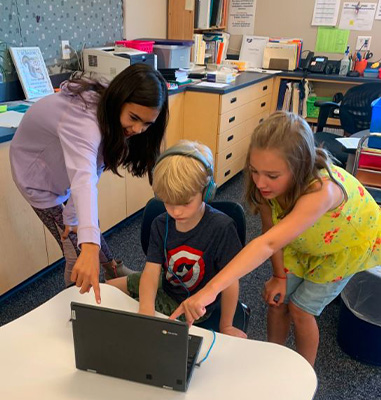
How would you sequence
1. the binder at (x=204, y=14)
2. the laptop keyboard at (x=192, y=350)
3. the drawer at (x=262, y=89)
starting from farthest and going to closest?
the binder at (x=204, y=14), the drawer at (x=262, y=89), the laptop keyboard at (x=192, y=350)

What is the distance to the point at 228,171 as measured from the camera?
3.38m

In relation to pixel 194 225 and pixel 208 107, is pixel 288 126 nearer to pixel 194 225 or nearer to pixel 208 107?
pixel 194 225

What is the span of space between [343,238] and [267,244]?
1.29 ft

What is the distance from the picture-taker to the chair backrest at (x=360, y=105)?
10.5 feet

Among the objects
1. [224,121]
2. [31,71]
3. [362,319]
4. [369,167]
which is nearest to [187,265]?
[362,319]

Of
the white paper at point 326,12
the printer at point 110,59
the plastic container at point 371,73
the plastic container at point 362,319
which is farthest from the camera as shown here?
the white paper at point 326,12

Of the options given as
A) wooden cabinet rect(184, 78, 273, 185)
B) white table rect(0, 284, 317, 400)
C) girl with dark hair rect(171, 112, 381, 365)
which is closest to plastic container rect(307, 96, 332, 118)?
wooden cabinet rect(184, 78, 273, 185)

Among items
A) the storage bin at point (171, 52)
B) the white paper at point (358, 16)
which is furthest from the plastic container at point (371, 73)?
the storage bin at point (171, 52)

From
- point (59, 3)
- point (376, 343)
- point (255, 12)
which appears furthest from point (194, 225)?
point (255, 12)

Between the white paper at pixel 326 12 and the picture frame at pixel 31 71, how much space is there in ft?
9.80

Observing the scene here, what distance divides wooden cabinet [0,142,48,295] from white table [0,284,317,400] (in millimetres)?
989

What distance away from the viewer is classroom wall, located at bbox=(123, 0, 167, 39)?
3.04 metres

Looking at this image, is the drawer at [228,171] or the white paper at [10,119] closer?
the white paper at [10,119]

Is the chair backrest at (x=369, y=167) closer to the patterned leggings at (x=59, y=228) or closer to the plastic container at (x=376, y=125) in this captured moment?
the plastic container at (x=376, y=125)
